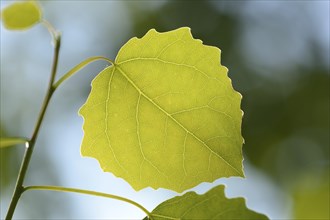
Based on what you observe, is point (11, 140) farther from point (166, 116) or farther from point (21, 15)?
point (166, 116)

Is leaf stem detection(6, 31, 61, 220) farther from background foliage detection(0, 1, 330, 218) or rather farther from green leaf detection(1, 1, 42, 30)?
background foliage detection(0, 1, 330, 218)

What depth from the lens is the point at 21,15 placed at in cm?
128

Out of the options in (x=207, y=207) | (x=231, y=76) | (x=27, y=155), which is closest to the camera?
(x=27, y=155)

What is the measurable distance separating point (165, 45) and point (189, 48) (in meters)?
0.06

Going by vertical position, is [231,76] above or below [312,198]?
above

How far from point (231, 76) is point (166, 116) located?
5252mm

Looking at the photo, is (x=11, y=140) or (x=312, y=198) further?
(x=312, y=198)

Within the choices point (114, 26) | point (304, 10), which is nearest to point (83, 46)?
point (114, 26)

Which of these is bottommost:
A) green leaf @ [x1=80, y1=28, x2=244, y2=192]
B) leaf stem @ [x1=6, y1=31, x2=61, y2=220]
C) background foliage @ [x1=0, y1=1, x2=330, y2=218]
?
leaf stem @ [x1=6, y1=31, x2=61, y2=220]

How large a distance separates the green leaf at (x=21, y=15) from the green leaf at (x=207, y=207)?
0.45 meters

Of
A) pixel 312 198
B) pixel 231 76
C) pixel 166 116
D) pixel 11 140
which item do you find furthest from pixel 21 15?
pixel 231 76

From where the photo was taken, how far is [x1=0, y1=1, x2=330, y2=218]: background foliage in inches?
249

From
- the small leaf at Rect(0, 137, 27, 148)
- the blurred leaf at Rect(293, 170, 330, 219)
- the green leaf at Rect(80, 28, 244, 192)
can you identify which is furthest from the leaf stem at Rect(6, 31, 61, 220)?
the blurred leaf at Rect(293, 170, 330, 219)

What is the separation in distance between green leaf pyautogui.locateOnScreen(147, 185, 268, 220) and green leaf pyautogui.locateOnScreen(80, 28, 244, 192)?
0.09 ft
